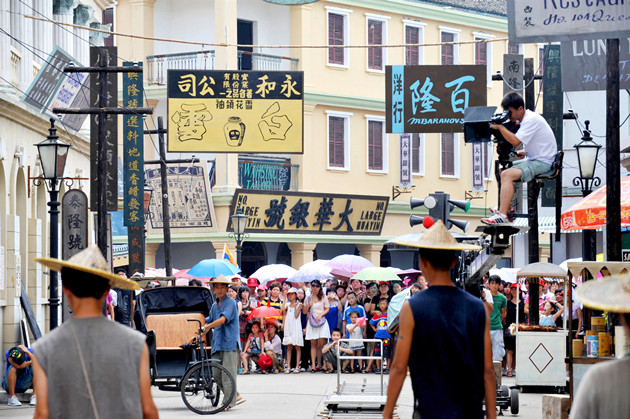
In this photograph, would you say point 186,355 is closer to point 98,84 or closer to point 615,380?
point 98,84

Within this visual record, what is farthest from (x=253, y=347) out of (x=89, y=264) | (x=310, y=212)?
(x=89, y=264)

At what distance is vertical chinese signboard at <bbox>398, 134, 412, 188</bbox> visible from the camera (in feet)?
135

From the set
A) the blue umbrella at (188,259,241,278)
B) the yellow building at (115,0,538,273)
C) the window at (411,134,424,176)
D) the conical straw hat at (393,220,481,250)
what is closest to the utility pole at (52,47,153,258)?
the blue umbrella at (188,259,241,278)

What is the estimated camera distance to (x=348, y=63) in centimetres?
4112

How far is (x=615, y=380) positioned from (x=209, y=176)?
34.7 metres

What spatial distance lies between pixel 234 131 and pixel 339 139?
2022 centimetres

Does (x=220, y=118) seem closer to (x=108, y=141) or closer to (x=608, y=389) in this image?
(x=108, y=141)

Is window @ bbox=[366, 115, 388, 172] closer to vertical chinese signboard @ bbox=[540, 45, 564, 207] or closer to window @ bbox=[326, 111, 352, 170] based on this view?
window @ bbox=[326, 111, 352, 170]

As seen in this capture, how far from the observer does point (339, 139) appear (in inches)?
1628

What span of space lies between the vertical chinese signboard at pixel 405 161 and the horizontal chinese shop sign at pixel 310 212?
1205 millimetres

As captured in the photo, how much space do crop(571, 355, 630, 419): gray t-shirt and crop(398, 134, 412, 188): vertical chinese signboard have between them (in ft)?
121

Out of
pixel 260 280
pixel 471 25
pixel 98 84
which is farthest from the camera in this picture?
pixel 471 25

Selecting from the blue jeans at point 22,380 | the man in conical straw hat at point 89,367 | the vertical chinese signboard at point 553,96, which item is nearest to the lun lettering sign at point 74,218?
the blue jeans at point 22,380

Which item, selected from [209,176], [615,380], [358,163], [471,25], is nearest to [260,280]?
[209,176]
